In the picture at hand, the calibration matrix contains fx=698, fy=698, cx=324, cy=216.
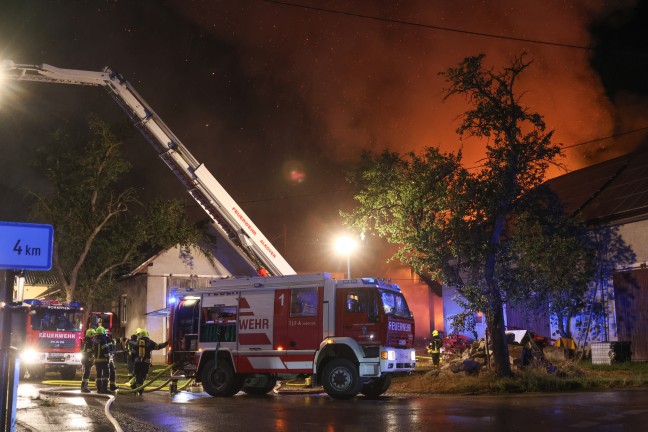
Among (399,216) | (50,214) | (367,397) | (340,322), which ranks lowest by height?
(367,397)

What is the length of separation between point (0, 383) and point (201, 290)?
1037cm

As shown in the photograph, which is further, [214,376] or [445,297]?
[445,297]

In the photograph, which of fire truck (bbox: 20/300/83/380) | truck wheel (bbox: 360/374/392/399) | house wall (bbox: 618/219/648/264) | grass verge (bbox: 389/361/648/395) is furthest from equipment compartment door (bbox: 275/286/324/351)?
house wall (bbox: 618/219/648/264)

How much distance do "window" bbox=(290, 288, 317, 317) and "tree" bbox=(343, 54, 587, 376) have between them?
300cm

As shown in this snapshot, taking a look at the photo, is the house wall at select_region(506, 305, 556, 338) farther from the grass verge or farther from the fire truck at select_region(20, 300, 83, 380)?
the fire truck at select_region(20, 300, 83, 380)

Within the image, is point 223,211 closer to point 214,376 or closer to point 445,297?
point 214,376

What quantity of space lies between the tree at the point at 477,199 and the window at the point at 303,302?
300 centimetres

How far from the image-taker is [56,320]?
80.7ft

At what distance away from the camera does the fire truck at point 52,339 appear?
23.7 m

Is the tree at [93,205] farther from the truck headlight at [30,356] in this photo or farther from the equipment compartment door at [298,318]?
the equipment compartment door at [298,318]

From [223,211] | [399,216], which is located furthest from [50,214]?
[399,216]

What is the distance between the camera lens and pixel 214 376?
16.9m

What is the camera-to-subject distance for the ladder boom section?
22.6 meters

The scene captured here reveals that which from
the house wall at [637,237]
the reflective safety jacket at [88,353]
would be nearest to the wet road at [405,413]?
the reflective safety jacket at [88,353]
